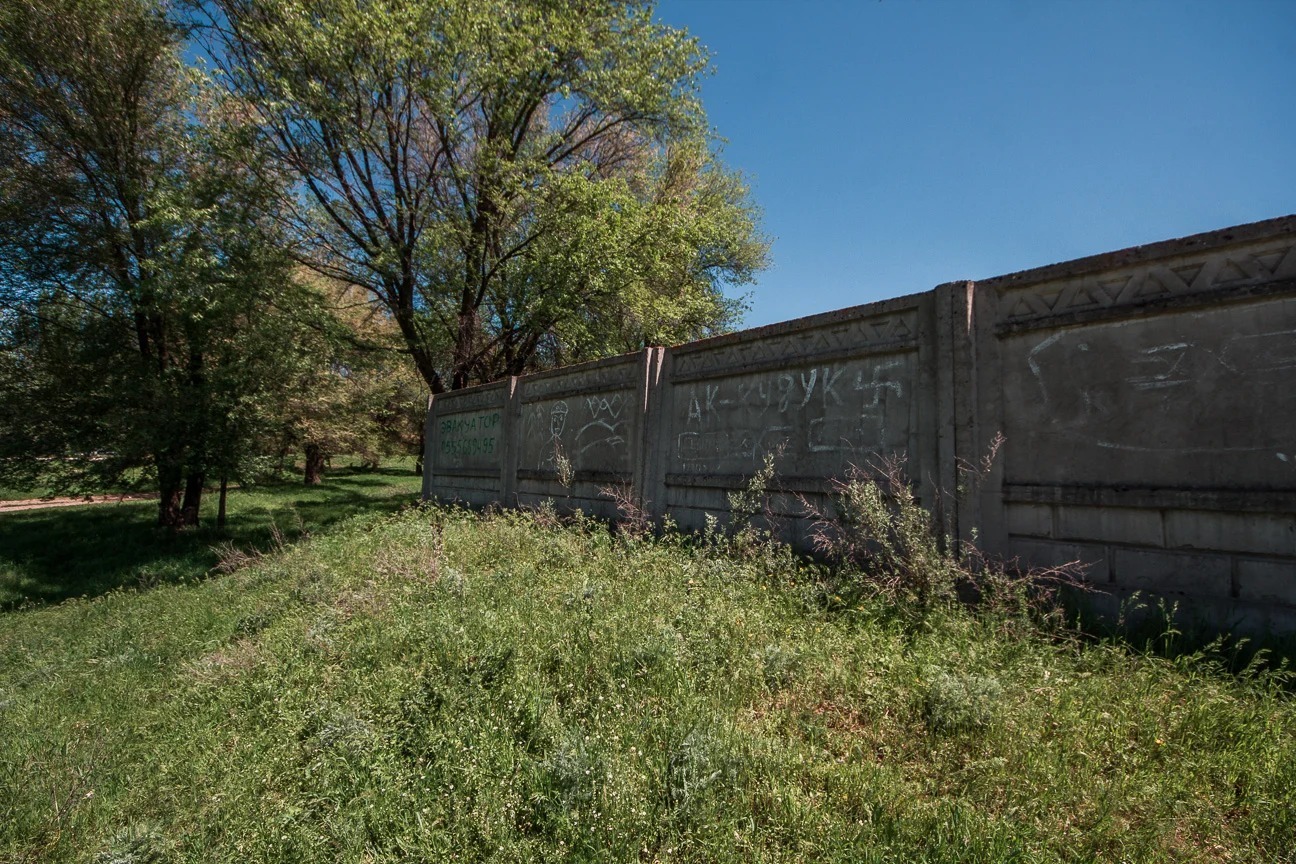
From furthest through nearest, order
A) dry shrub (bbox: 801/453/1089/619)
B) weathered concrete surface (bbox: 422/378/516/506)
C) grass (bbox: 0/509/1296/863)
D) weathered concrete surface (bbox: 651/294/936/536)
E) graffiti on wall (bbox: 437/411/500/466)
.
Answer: graffiti on wall (bbox: 437/411/500/466), weathered concrete surface (bbox: 422/378/516/506), weathered concrete surface (bbox: 651/294/936/536), dry shrub (bbox: 801/453/1089/619), grass (bbox: 0/509/1296/863)

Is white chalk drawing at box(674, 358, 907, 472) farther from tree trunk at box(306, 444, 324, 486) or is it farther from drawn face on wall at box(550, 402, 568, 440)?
tree trunk at box(306, 444, 324, 486)

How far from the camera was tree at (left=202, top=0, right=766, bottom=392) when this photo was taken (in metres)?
11.9

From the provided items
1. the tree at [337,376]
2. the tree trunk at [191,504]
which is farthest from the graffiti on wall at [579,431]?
the tree trunk at [191,504]

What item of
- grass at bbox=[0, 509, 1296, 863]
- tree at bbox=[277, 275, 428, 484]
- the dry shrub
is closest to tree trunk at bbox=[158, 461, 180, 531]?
tree at bbox=[277, 275, 428, 484]

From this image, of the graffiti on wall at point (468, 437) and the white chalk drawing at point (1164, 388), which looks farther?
the graffiti on wall at point (468, 437)

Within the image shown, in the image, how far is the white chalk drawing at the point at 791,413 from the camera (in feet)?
17.4

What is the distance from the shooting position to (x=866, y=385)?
17.7ft

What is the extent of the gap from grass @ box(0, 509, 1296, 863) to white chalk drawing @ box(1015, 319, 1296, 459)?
124cm

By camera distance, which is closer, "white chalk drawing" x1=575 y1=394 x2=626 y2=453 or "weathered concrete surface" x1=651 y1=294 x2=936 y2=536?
"weathered concrete surface" x1=651 y1=294 x2=936 y2=536

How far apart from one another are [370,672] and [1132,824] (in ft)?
12.5

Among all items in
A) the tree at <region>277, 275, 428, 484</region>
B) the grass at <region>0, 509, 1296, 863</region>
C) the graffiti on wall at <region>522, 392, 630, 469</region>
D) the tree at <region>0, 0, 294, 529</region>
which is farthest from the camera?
the tree at <region>277, 275, 428, 484</region>

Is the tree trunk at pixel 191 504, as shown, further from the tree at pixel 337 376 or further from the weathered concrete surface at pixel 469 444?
the weathered concrete surface at pixel 469 444

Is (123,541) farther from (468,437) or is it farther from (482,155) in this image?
(482,155)

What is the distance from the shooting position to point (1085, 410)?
423cm
